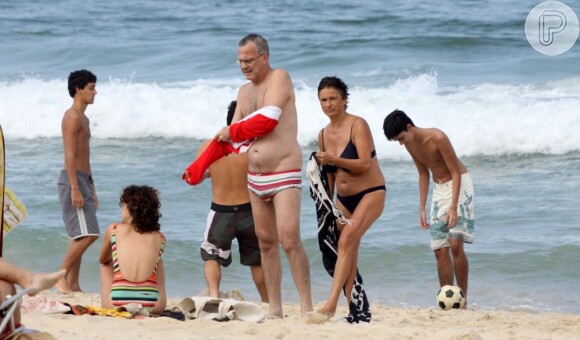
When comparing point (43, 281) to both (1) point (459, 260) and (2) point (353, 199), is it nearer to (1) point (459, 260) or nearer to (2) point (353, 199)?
(2) point (353, 199)

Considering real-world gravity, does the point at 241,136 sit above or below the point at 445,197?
above

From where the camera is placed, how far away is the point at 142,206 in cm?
637

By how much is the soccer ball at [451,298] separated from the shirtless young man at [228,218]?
1.44 meters

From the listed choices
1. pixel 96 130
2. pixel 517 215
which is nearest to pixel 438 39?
pixel 96 130

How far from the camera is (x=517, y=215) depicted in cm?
1078

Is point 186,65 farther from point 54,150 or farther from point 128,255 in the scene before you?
point 128,255

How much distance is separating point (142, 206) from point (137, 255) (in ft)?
0.97

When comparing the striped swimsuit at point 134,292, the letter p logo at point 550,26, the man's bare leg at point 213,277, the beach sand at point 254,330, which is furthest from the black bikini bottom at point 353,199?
the letter p logo at point 550,26

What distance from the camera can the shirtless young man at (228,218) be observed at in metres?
7.20

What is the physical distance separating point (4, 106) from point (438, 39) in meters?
9.19

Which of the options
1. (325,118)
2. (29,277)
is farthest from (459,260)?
(325,118)

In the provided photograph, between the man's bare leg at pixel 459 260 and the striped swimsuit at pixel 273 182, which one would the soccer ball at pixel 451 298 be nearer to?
the man's bare leg at pixel 459 260

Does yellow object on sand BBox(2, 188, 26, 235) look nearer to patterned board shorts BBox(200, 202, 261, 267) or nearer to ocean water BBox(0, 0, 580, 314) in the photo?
patterned board shorts BBox(200, 202, 261, 267)

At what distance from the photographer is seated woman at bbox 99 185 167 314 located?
20.8ft
